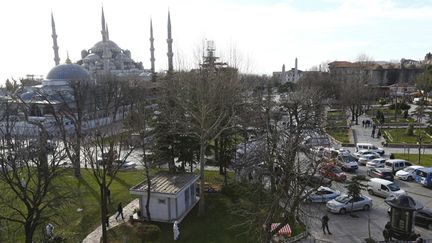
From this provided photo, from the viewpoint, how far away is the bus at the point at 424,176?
71.2 ft

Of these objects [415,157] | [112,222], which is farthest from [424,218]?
[112,222]

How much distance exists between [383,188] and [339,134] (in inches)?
727

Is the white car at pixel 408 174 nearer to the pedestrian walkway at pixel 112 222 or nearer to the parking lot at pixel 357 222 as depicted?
the parking lot at pixel 357 222

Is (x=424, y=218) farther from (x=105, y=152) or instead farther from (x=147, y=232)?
(x=105, y=152)

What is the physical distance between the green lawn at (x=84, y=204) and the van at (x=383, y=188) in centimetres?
1543

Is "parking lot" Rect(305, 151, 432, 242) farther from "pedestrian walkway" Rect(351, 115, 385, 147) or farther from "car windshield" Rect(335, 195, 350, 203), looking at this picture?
"pedestrian walkway" Rect(351, 115, 385, 147)

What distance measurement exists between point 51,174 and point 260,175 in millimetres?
8600

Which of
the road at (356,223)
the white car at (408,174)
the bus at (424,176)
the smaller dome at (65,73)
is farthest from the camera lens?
the smaller dome at (65,73)

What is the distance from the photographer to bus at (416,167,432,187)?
21.7 metres

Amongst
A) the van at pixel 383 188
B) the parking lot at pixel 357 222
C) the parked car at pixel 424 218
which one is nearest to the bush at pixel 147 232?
the parking lot at pixel 357 222

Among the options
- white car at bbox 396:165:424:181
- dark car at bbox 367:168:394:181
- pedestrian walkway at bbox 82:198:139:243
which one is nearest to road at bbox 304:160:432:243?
white car at bbox 396:165:424:181

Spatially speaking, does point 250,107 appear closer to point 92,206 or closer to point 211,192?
point 211,192

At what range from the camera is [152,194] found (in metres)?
17.4

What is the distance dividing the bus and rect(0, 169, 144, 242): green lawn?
19.4 metres
